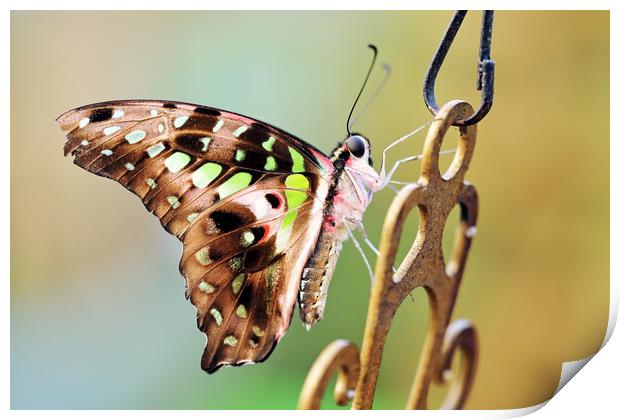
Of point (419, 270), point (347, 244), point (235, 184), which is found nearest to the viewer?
point (419, 270)

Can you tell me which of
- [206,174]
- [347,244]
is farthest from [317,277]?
[347,244]

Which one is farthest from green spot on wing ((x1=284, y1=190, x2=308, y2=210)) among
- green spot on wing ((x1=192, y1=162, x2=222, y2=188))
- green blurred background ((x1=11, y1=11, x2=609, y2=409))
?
green blurred background ((x1=11, y1=11, x2=609, y2=409))

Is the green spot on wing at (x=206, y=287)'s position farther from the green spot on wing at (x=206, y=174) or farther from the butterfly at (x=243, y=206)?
the green spot on wing at (x=206, y=174)

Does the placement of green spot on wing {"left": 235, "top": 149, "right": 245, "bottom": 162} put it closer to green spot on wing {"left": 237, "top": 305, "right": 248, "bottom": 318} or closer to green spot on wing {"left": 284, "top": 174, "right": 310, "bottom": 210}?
green spot on wing {"left": 284, "top": 174, "right": 310, "bottom": 210}

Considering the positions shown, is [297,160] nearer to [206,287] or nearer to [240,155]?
[240,155]

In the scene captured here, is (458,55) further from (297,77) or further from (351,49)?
(297,77)

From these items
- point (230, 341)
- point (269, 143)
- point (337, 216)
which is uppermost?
point (269, 143)

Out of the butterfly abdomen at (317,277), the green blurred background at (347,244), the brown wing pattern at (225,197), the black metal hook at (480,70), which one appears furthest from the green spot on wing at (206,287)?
the green blurred background at (347,244)
